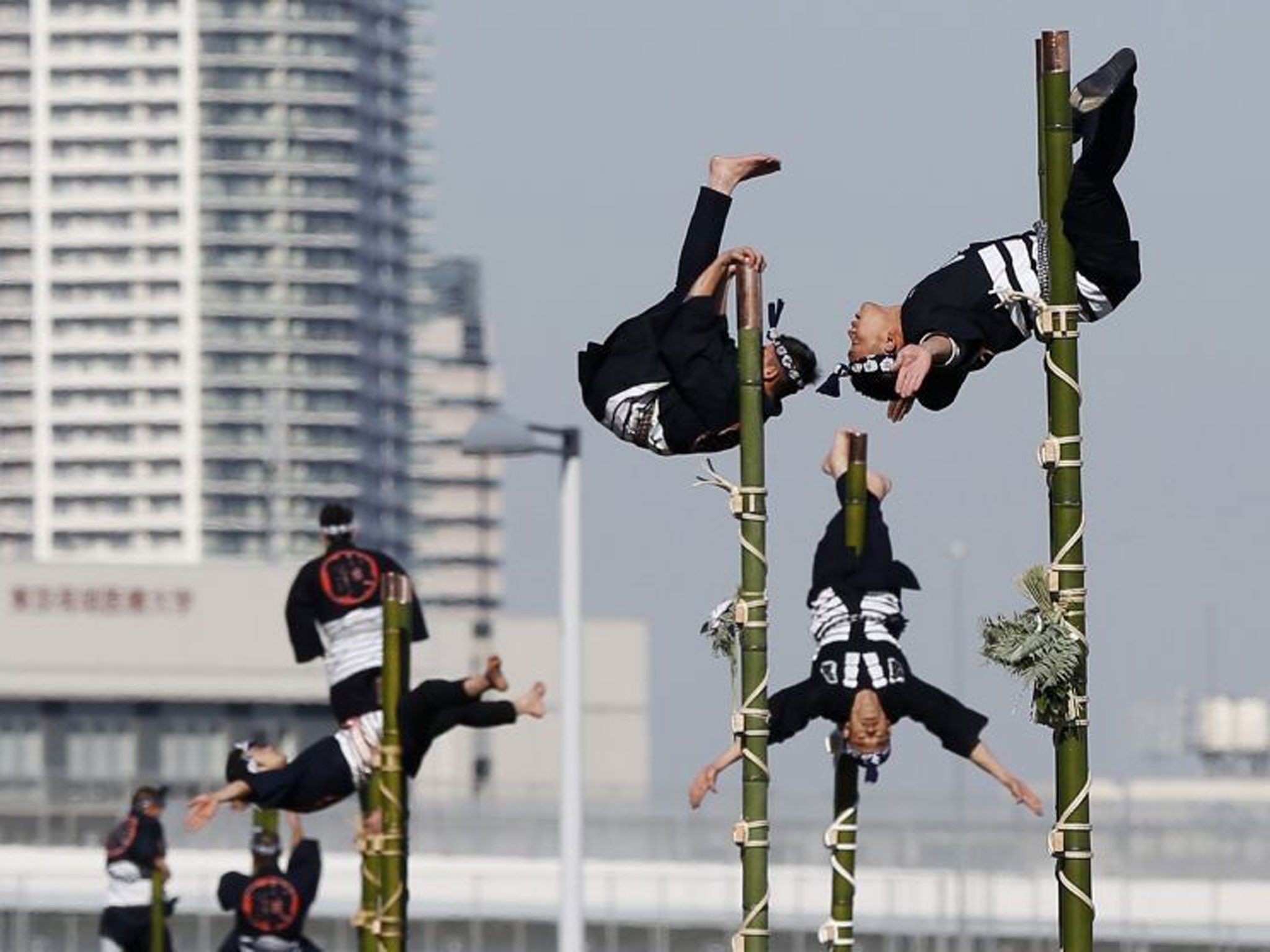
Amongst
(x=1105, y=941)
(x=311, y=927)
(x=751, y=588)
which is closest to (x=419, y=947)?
(x=311, y=927)

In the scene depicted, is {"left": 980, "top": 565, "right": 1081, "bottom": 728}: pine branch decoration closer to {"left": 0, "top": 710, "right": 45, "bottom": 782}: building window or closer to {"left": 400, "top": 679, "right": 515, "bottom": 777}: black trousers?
{"left": 400, "top": 679, "right": 515, "bottom": 777}: black trousers

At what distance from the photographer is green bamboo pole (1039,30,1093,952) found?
1271 cm

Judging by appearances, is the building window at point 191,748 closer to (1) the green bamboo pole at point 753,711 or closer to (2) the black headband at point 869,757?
(2) the black headband at point 869,757

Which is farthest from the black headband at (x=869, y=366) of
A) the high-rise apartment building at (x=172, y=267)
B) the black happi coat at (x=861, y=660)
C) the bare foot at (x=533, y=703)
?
the high-rise apartment building at (x=172, y=267)

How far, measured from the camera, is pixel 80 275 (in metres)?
195

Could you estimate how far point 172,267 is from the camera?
19512cm

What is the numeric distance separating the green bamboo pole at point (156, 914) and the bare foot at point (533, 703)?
10263mm

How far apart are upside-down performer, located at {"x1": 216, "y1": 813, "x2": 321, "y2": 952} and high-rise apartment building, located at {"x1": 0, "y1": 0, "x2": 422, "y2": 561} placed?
542 ft

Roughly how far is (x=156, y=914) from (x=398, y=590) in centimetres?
1131

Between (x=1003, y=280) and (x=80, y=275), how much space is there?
185 metres

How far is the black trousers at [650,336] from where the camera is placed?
45.5 ft

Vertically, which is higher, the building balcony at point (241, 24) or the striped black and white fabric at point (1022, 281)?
the building balcony at point (241, 24)

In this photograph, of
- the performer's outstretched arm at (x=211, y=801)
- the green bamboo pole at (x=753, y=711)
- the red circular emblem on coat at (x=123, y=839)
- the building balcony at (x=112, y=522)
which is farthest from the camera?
the building balcony at (x=112, y=522)

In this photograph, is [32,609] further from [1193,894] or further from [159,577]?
[1193,894]
